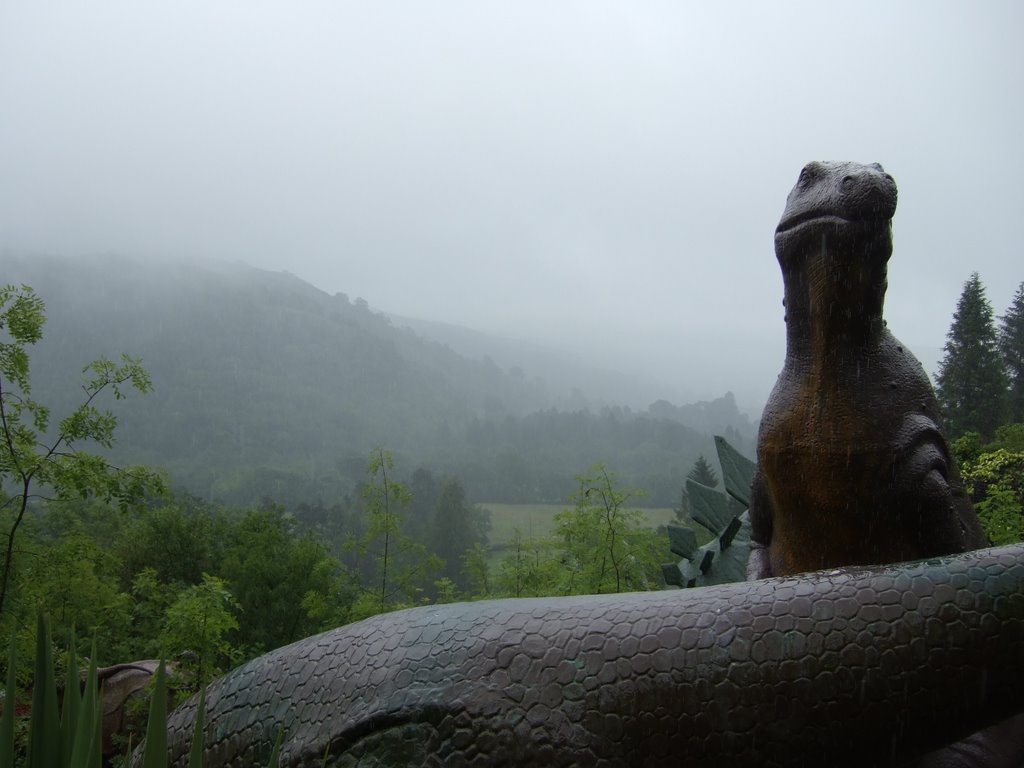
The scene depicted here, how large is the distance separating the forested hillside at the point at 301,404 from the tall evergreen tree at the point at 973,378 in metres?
7.94

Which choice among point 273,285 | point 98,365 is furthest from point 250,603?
point 273,285

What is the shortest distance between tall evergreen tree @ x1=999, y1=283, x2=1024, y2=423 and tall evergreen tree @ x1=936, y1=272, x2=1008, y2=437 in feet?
3.47

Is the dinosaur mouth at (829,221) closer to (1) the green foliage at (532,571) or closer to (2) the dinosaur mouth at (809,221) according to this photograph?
(2) the dinosaur mouth at (809,221)

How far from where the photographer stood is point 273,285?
67.8 meters

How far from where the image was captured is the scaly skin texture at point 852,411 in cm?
236

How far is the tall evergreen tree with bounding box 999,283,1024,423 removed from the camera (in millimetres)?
18480

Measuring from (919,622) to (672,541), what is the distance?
12.2 feet

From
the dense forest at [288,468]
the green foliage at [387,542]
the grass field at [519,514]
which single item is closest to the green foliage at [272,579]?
the dense forest at [288,468]

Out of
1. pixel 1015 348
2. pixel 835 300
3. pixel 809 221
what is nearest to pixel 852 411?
pixel 835 300

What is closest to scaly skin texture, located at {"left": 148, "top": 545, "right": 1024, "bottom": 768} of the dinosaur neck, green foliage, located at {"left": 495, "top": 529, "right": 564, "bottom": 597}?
the dinosaur neck

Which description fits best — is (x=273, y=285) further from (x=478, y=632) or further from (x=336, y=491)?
(x=478, y=632)

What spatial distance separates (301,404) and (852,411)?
155 feet

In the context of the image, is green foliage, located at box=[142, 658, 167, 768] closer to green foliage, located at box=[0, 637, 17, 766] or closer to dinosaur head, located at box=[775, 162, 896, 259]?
green foliage, located at box=[0, 637, 17, 766]

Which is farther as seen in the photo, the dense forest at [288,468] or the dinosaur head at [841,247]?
the dense forest at [288,468]
